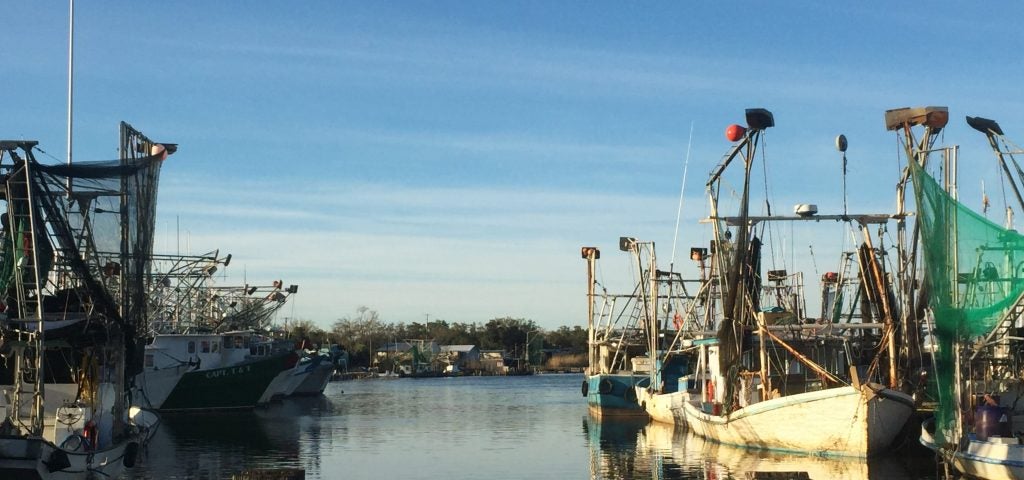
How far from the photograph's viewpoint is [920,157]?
1222 inches

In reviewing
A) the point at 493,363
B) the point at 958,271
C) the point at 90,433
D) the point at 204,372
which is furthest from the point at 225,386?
the point at 493,363

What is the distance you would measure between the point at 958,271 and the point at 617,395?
30356 mm

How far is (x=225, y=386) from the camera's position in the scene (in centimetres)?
6425

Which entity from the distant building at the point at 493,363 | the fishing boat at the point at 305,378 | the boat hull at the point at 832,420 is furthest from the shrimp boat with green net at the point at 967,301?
the distant building at the point at 493,363

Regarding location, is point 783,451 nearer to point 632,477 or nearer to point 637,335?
point 632,477

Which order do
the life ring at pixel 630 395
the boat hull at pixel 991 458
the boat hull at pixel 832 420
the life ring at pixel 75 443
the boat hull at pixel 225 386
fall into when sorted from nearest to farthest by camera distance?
the boat hull at pixel 991 458 < the life ring at pixel 75 443 < the boat hull at pixel 832 420 < the life ring at pixel 630 395 < the boat hull at pixel 225 386

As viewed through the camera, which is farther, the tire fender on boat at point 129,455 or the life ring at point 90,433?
the tire fender on boat at point 129,455

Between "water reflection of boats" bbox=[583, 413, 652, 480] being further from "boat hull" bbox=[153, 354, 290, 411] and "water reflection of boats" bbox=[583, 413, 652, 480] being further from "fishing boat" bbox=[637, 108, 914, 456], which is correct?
"boat hull" bbox=[153, 354, 290, 411]

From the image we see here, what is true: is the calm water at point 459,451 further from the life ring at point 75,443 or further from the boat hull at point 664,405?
the life ring at point 75,443

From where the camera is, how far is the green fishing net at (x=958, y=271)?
1043 inches

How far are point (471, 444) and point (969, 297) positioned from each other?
20.9 metres

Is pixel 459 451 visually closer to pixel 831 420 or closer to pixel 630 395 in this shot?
pixel 831 420

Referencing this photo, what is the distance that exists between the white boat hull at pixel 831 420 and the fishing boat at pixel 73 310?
1673cm

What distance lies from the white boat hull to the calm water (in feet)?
1.36
